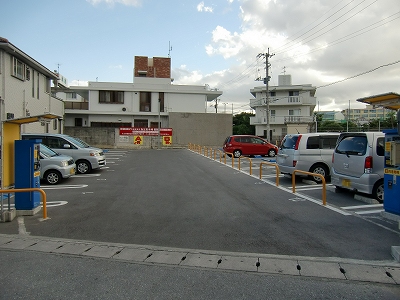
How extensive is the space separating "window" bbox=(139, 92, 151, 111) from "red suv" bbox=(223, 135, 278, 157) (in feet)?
60.1

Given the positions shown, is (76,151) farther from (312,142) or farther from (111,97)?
(111,97)

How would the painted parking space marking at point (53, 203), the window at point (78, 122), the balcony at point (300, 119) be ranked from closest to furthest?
the painted parking space marking at point (53, 203)
the window at point (78, 122)
the balcony at point (300, 119)

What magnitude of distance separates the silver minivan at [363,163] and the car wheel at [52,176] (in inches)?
369

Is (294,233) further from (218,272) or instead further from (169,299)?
(169,299)

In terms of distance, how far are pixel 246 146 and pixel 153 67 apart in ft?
81.3

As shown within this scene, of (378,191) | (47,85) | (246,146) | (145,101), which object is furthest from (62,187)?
(145,101)

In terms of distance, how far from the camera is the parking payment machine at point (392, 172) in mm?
6211

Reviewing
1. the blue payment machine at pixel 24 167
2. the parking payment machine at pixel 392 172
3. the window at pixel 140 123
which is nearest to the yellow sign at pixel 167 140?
the window at pixel 140 123

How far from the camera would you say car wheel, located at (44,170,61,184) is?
1168 centimetres

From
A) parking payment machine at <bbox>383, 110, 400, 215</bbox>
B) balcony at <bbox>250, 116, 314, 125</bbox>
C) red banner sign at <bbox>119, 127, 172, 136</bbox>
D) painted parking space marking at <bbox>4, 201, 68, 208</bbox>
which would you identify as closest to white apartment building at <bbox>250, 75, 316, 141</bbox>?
balcony at <bbox>250, 116, 314, 125</bbox>

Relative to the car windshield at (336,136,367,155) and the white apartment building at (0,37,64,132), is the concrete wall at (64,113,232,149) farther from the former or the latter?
the car windshield at (336,136,367,155)

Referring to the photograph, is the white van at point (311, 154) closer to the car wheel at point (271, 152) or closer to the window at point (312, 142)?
the window at point (312, 142)

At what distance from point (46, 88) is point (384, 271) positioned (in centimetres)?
2588

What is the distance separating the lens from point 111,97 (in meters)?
38.7
